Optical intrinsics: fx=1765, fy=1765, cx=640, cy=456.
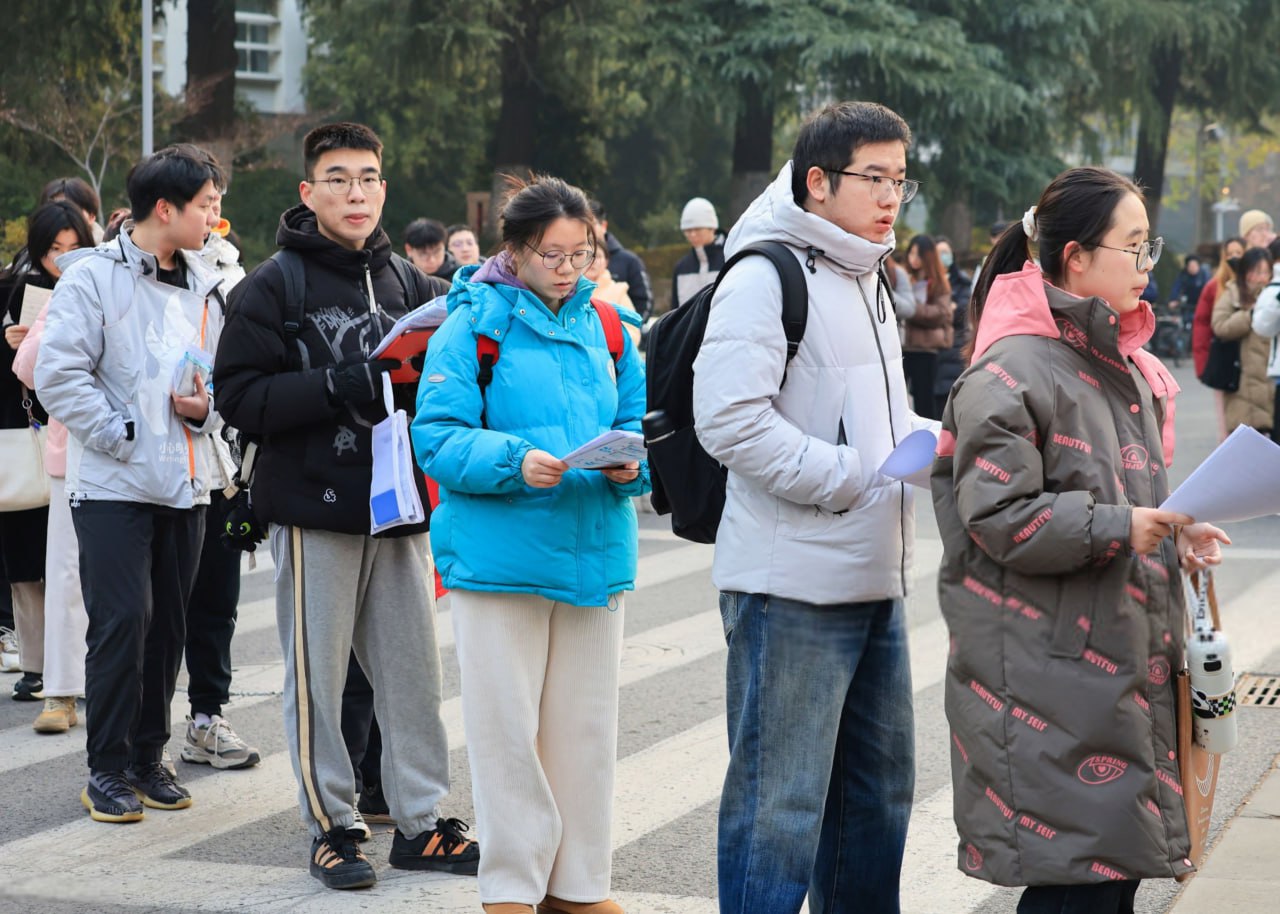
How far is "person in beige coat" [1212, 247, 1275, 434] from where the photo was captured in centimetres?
1234

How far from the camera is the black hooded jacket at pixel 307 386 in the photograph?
4855mm

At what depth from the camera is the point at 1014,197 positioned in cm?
3097

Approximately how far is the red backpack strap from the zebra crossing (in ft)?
4.84

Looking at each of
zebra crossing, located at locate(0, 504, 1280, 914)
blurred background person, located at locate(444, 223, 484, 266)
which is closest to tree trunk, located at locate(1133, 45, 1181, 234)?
blurred background person, located at locate(444, 223, 484, 266)

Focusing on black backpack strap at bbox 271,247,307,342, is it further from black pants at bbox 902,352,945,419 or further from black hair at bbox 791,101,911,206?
black pants at bbox 902,352,945,419

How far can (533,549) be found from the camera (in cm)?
427

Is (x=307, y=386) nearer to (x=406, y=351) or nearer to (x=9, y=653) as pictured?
(x=406, y=351)

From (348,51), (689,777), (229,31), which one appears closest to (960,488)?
(689,777)

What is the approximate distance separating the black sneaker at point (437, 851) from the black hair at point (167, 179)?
211 cm

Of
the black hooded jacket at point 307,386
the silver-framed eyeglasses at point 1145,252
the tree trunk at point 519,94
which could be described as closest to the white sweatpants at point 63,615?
the black hooded jacket at point 307,386

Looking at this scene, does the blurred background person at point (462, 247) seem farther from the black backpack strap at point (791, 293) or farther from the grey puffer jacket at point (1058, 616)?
the grey puffer jacket at point (1058, 616)

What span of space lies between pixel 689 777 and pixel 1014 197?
26.4 meters

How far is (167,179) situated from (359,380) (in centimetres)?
122

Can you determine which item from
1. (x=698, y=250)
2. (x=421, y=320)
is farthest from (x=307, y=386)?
(x=698, y=250)
